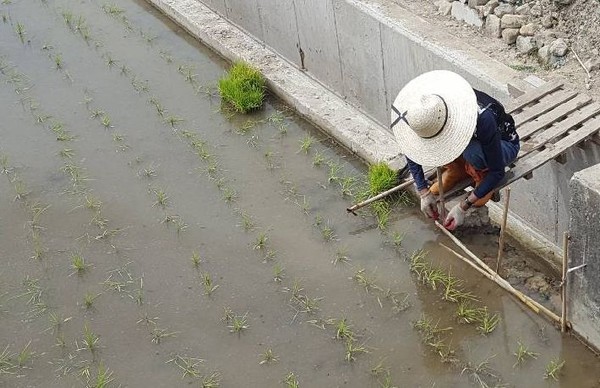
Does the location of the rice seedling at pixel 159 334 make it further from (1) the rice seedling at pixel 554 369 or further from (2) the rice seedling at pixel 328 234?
(1) the rice seedling at pixel 554 369

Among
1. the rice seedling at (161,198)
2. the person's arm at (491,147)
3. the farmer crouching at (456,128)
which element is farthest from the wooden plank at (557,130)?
the rice seedling at (161,198)

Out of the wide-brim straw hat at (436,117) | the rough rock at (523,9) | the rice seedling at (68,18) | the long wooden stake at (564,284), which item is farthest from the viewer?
the rice seedling at (68,18)

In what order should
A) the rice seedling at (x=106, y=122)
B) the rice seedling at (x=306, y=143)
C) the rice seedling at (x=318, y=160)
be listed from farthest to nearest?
the rice seedling at (x=106, y=122) → the rice seedling at (x=306, y=143) → the rice seedling at (x=318, y=160)

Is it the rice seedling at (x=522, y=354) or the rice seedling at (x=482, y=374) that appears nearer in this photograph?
the rice seedling at (x=482, y=374)

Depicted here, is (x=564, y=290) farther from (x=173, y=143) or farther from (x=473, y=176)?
(x=173, y=143)

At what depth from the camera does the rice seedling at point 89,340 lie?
489cm

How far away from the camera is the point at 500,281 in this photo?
4.87 metres

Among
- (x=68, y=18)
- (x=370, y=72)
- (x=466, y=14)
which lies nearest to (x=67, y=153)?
(x=370, y=72)

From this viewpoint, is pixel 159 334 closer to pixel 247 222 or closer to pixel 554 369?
pixel 247 222

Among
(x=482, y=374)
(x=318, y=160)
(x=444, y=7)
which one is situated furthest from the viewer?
(x=444, y=7)

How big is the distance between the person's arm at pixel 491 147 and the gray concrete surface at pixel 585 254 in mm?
448

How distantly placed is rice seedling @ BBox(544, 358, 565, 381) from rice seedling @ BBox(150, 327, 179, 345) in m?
2.19

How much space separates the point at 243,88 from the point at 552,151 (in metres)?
3.08

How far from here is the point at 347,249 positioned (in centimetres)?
541
